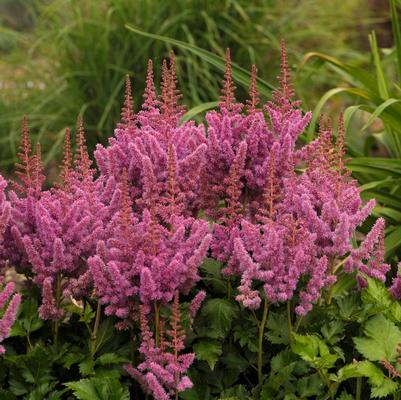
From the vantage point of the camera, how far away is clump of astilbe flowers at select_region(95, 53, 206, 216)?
219 centimetres

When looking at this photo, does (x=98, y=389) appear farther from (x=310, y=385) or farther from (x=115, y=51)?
(x=115, y=51)

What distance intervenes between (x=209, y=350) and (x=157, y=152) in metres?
0.56

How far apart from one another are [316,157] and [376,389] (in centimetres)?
70

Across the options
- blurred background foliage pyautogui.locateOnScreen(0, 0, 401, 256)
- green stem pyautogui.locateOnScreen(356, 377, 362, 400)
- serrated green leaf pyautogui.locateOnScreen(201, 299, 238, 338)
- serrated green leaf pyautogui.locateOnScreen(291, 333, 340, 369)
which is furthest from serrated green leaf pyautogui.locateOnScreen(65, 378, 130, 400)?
blurred background foliage pyautogui.locateOnScreen(0, 0, 401, 256)

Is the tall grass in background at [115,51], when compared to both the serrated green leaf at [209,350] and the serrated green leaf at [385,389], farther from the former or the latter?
the serrated green leaf at [385,389]

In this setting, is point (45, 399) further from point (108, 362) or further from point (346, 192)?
point (346, 192)

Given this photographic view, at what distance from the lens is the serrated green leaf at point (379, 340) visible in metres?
2.07

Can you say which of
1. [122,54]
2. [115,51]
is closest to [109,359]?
[122,54]

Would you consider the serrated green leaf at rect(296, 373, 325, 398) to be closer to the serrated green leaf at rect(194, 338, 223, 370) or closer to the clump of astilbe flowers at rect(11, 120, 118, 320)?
the serrated green leaf at rect(194, 338, 223, 370)

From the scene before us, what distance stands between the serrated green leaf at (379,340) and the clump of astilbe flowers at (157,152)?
59 cm

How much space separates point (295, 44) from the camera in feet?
20.6

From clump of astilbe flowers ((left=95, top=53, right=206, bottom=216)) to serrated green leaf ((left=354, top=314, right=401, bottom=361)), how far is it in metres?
0.59

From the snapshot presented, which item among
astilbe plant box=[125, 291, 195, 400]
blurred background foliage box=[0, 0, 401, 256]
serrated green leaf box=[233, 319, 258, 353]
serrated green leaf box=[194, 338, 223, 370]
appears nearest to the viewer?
astilbe plant box=[125, 291, 195, 400]

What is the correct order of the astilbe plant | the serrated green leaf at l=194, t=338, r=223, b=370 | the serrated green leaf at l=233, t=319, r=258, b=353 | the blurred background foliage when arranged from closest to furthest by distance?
the astilbe plant < the serrated green leaf at l=194, t=338, r=223, b=370 < the serrated green leaf at l=233, t=319, r=258, b=353 < the blurred background foliage
